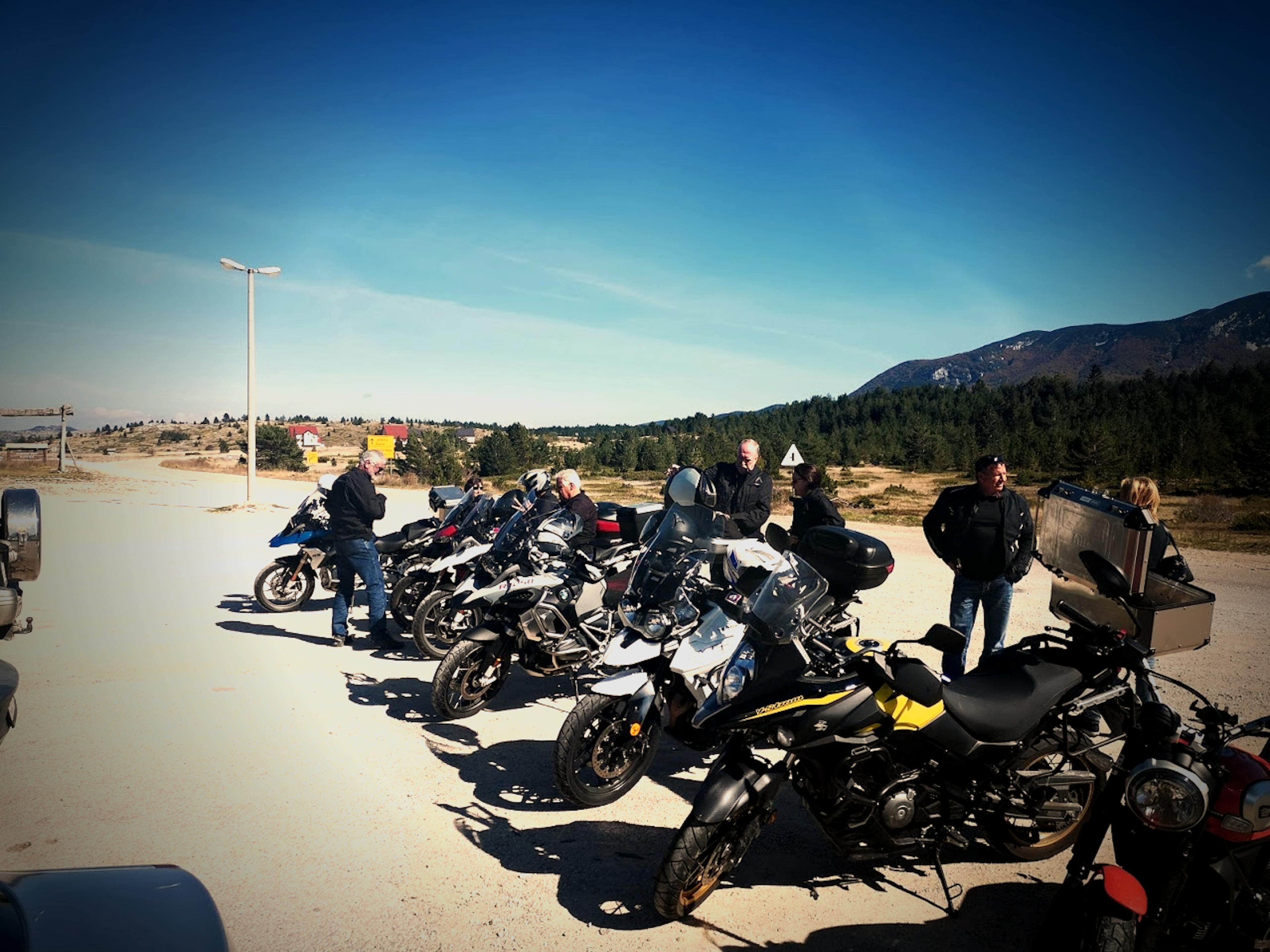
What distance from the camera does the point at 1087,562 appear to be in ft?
11.4

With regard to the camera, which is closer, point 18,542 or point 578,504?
point 18,542

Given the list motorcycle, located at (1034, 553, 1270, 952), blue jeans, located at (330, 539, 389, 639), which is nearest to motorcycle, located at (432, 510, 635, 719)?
blue jeans, located at (330, 539, 389, 639)

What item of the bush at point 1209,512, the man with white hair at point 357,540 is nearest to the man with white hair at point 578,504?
the man with white hair at point 357,540

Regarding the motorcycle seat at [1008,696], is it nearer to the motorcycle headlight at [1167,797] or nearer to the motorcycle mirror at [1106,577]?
the motorcycle mirror at [1106,577]

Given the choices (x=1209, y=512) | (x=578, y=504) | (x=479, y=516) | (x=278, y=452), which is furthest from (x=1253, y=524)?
(x=278, y=452)

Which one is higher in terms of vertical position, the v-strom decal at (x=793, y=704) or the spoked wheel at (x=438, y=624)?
the v-strom decal at (x=793, y=704)

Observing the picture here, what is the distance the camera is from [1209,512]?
25.0 metres

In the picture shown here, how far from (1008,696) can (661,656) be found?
1.70 m

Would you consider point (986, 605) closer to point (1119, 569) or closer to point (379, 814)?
point (1119, 569)

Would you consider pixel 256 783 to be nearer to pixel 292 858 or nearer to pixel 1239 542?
pixel 292 858

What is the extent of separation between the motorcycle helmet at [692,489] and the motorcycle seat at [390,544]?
435cm

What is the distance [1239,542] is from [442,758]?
20.4 metres

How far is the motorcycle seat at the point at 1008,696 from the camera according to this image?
3.09m

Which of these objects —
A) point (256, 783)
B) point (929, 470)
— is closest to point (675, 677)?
point (256, 783)
